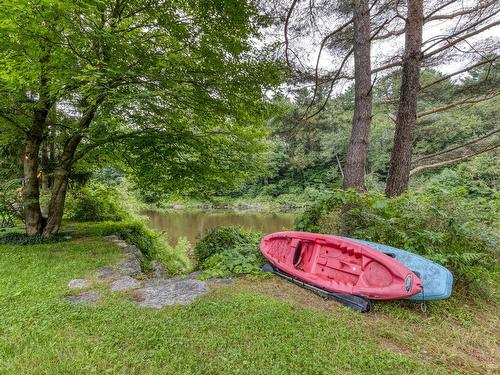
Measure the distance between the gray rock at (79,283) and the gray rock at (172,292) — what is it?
0.73m

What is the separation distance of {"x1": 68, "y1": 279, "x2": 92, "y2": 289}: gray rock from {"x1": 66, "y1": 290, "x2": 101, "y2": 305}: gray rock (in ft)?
0.82

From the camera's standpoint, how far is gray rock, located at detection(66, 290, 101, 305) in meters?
2.98

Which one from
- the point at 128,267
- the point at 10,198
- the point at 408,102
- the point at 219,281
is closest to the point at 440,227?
the point at 408,102

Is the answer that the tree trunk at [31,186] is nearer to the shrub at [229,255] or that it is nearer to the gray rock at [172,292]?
the shrub at [229,255]

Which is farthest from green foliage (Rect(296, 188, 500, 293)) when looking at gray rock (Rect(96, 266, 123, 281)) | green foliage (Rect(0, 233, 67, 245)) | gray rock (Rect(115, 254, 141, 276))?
green foliage (Rect(0, 233, 67, 245))

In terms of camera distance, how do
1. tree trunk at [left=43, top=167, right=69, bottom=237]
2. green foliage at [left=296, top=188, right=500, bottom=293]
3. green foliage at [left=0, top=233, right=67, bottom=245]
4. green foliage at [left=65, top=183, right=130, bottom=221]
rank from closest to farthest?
green foliage at [left=296, top=188, right=500, bottom=293] < green foliage at [left=0, top=233, right=67, bottom=245] < tree trunk at [left=43, top=167, right=69, bottom=237] < green foliage at [left=65, top=183, right=130, bottom=221]

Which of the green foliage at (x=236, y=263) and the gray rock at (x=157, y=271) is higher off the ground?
the green foliage at (x=236, y=263)

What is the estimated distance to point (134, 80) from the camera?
4.23m

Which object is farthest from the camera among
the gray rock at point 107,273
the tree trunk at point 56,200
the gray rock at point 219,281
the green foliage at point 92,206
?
the green foliage at point 92,206

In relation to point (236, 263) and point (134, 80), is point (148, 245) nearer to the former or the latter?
point (236, 263)

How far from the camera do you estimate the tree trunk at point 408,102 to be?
15.4 feet

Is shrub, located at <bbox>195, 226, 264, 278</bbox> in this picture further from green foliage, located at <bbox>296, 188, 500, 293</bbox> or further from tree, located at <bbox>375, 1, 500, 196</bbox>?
tree, located at <bbox>375, 1, 500, 196</bbox>

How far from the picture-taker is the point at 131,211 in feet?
36.3

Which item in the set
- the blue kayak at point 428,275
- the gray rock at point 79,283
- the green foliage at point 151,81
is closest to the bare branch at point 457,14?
the green foliage at point 151,81
